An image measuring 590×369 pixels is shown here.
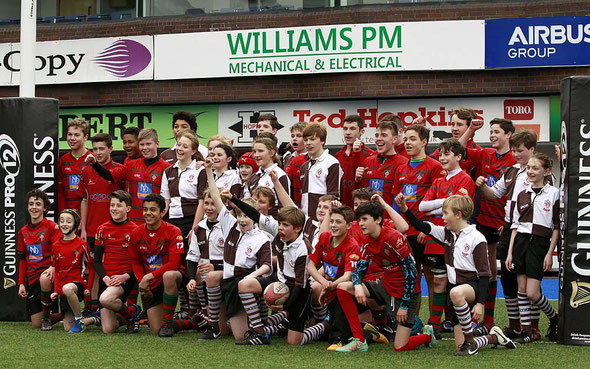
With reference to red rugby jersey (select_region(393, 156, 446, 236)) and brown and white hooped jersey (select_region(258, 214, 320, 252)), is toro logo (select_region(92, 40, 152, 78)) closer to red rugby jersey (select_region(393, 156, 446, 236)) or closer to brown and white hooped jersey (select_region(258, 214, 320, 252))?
brown and white hooped jersey (select_region(258, 214, 320, 252))

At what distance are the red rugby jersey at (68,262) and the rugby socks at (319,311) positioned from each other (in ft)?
8.25

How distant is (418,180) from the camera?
908 cm

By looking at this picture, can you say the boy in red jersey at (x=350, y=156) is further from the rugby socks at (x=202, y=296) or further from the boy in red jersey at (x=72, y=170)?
the boy in red jersey at (x=72, y=170)

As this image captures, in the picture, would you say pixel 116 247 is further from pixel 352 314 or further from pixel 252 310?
pixel 352 314

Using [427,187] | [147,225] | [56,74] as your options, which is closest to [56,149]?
[147,225]

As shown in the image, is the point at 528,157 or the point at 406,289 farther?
the point at 528,157

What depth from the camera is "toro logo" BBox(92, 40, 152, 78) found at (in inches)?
728

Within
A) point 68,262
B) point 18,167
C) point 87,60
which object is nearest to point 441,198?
point 68,262

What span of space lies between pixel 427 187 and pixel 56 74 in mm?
11905

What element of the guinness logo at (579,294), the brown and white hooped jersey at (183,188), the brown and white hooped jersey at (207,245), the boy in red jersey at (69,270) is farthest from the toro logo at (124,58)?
the guinness logo at (579,294)

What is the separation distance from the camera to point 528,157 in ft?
29.3

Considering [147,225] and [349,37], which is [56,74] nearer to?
[349,37]

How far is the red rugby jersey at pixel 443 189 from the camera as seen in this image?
28.5 feet

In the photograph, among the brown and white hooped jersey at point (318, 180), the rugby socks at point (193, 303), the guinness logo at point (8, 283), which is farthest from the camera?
the guinness logo at point (8, 283)
